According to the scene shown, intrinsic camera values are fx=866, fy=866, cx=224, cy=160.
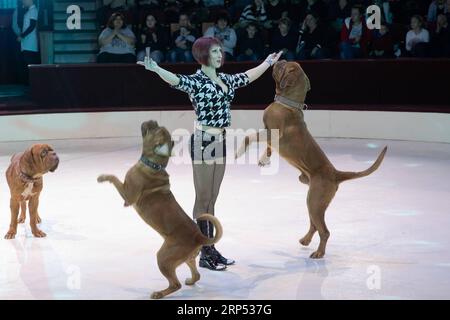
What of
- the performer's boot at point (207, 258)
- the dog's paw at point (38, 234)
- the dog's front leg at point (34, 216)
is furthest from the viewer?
the dog's paw at point (38, 234)

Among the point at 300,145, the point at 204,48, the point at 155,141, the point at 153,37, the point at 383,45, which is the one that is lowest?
the point at 300,145

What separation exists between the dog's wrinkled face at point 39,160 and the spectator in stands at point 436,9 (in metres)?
7.65

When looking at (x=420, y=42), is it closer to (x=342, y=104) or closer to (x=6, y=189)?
(x=342, y=104)

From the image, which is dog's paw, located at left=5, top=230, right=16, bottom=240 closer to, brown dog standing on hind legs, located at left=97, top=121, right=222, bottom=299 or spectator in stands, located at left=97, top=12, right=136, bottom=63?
brown dog standing on hind legs, located at left=97, top=121, right=222, bottom=299

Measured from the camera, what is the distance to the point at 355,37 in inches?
492

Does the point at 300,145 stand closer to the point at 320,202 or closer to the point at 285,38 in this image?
the point at 320,202

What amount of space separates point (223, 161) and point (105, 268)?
43.1 inches

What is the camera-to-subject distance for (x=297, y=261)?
20.1 feet

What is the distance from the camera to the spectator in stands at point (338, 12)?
12930mm

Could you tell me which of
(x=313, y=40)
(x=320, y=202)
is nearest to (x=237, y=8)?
(x=313, y=40)

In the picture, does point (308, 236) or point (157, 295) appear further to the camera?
point (308, 236)

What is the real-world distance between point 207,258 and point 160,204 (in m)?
0.89

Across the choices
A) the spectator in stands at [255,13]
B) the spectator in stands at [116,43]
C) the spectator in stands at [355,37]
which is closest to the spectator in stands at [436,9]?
the spectator in stands at [355,37]

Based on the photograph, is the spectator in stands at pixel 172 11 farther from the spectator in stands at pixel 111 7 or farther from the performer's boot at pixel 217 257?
the performer's boot at pixel 217 257
